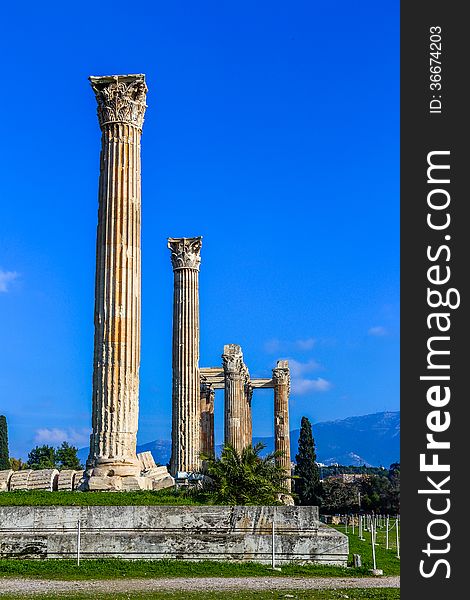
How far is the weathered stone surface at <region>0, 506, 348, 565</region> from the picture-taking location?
18344 mm

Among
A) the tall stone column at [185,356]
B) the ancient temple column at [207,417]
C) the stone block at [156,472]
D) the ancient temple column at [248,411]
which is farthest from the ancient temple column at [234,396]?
the stone block at [156,472]

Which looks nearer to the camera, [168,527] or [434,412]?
[434,412]

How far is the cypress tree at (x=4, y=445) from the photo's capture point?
67.7m

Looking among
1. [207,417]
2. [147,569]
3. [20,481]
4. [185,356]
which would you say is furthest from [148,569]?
[207,417]

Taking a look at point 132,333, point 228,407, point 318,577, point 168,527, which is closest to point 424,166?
point 318,577

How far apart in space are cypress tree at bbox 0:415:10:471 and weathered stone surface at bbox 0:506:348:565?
1991 inches

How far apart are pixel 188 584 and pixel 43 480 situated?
1329 cm

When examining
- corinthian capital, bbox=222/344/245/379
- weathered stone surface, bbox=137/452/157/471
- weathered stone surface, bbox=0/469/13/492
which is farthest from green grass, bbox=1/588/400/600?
corinthian capital, bbox=222/344/245/379

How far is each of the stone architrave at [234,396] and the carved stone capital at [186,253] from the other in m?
13.2

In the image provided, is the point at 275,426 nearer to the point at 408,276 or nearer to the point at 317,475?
the point at 317,475

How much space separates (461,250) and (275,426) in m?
56.5

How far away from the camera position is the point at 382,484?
96.1 metres

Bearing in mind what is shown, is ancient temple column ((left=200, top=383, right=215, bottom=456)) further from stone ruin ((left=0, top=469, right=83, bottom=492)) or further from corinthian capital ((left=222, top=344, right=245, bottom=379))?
stone ruin ((left=0, top=469, right=83, bottom=492))

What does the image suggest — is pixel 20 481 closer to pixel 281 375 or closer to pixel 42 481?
pixel 42 481
